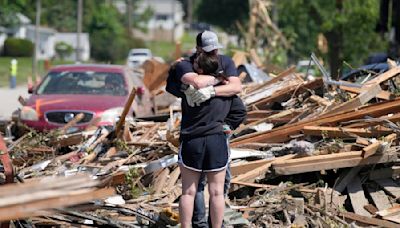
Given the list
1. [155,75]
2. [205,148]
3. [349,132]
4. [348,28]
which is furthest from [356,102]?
[348,28]

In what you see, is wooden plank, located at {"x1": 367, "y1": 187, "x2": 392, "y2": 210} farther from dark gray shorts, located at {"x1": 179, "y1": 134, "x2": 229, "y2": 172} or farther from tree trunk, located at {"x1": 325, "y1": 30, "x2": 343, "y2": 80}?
tree trunk, located at {"x1": 325, "y1": 30, "x2": 343, "y2": 80}

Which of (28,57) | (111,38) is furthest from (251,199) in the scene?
(111,38)

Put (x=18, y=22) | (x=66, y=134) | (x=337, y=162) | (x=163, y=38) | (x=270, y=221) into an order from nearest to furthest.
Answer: (x=270, y=221) < (x=337, y=162) < (x=66, y=134) < (x=18, y=22) < (x=163, y=38)

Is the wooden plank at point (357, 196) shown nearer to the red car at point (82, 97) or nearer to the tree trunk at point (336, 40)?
the red car at point (82, 97)

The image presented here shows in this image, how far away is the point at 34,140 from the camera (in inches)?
389

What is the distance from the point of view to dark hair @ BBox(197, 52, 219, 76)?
667cm

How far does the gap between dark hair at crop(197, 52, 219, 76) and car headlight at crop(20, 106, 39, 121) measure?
6.83 metres

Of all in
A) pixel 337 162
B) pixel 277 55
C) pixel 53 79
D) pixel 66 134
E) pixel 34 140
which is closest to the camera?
pixel 337 162

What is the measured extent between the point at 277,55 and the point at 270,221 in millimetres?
20606

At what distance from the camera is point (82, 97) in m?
13.7

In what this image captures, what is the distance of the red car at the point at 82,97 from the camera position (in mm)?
12961

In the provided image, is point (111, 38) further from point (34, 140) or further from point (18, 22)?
point (34, 140)

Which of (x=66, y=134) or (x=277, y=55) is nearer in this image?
(x=66, y=134)

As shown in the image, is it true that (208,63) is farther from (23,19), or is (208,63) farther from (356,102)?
(23,19)
